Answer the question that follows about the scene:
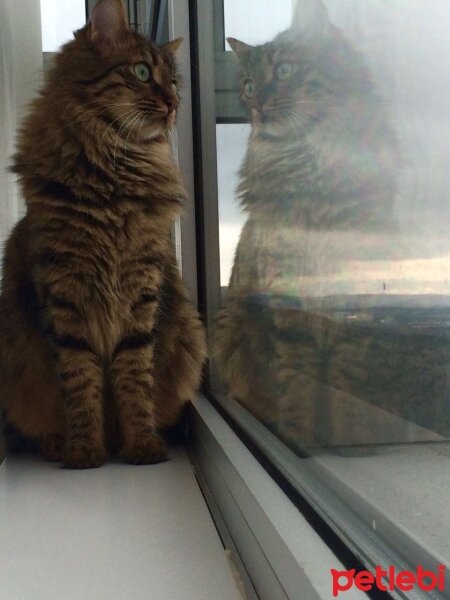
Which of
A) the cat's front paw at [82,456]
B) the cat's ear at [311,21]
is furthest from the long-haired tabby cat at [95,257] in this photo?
the cat's ear at [311,21]

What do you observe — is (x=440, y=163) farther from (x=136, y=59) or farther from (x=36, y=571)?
(x=136, y=59)

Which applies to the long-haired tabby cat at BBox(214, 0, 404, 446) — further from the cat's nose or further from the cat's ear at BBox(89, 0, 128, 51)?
the cat's ear at BBox(89, 0, 128, 51)

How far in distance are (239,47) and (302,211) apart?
0.63 metres

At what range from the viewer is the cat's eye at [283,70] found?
1.22 m

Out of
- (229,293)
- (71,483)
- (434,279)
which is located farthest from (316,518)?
(229,293)

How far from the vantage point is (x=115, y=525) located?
3.45ft

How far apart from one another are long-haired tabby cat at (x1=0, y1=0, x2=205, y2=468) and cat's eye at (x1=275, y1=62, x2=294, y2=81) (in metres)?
0.29

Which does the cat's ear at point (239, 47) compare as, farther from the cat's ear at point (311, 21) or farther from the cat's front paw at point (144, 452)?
the cat's front paw at point (144, 452)

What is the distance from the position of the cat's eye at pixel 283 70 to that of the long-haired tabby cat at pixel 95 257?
286 mm

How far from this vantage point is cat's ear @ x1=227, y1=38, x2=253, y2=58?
147cm

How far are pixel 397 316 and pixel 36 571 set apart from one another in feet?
1.97

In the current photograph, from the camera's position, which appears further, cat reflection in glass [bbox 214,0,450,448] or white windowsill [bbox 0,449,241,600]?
white windowsill [bbox 0,449,241,600]

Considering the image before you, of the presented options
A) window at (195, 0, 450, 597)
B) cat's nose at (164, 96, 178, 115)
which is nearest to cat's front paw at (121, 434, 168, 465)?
window at (195, 0, 450, 597)

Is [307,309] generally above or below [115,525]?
above
